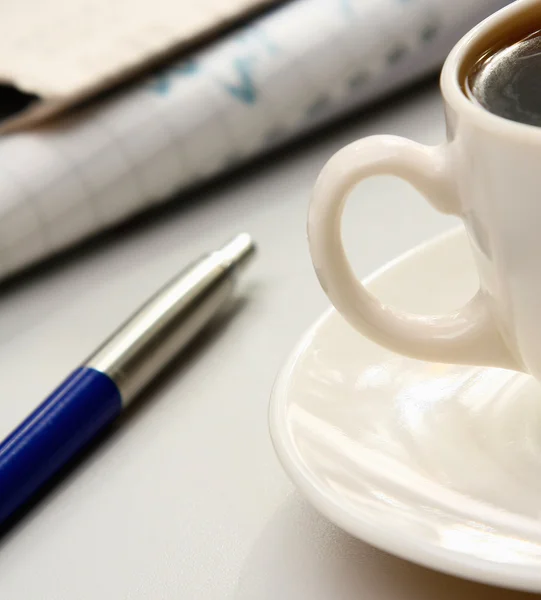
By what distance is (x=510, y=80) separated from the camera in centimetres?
25

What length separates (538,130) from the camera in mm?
205

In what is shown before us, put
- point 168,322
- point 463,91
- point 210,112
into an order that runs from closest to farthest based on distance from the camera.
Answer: point 463,91 → point 168,322 → point 210,112

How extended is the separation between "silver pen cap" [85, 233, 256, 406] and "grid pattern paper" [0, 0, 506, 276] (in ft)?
0.30

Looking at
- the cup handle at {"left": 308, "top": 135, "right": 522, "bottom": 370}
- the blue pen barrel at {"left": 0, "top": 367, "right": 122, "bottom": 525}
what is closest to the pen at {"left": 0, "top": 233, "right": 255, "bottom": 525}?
the blue pen barrel at {"left": 0, "top": 367, "right": 122, "bottom": 525}

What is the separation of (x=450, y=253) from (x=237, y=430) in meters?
0.11

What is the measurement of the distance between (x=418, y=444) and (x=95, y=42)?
34cm

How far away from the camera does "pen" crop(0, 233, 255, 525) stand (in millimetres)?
307

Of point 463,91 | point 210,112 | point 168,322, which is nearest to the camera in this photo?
point 463,91

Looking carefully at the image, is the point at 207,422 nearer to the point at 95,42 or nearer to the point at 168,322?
the point at 168,322

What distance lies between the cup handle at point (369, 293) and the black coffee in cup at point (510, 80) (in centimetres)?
2

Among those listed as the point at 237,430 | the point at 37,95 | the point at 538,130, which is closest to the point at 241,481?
the point at 237,430

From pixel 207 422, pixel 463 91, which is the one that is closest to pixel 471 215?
pixel 463 91

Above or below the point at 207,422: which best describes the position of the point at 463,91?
above

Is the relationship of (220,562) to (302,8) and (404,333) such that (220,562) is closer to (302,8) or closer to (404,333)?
(404,333)
